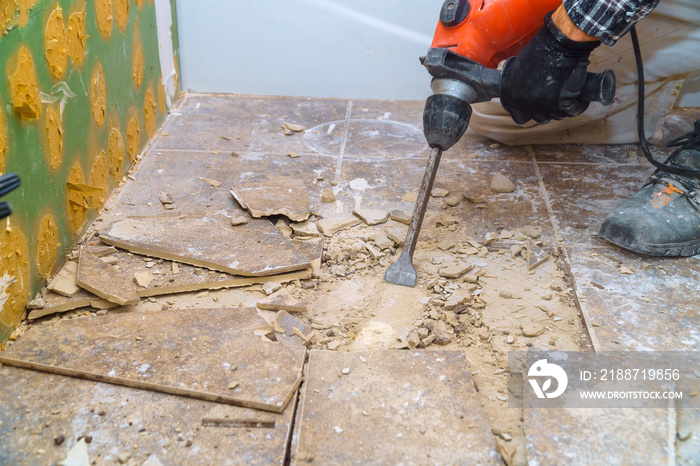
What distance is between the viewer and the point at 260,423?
116cm

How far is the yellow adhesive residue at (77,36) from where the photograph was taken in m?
1.63

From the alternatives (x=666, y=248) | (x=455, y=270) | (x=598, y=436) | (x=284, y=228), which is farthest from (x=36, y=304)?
(x=666, y=248)

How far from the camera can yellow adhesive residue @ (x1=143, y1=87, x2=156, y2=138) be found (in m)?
2.34

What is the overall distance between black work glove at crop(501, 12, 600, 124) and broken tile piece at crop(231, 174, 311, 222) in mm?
729

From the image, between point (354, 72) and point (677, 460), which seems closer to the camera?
point (677, 460)

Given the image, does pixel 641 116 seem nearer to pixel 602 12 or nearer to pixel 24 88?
pixel 602 12

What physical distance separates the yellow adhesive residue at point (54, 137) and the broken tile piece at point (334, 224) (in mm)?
762

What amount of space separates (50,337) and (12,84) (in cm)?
58

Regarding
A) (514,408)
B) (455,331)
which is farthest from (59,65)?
(514,408)

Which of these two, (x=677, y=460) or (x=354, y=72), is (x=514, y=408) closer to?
(x=677, y=460)

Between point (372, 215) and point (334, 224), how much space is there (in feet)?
0.44

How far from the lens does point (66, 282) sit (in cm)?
152

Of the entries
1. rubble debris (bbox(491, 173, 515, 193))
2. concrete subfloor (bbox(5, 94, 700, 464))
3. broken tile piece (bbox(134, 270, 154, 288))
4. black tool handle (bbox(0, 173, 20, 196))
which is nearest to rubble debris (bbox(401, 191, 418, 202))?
concrete subfloor (bbox(5, 94, 700, 464))

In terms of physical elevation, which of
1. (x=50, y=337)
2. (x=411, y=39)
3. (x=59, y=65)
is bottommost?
(x=50, y=337)
